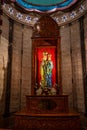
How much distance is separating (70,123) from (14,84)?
413cm

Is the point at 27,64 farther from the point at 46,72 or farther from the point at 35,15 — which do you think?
the point at 35,15

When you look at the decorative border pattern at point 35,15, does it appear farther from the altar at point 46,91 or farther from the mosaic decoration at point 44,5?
the altar at point 46,91

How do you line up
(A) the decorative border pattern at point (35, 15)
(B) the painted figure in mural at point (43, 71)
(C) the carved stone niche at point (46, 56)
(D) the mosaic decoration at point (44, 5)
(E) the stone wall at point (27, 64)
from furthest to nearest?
(D) the mosaic decoration at point (44, 5)
(A) the decorative border pattern at point (35, 15)
(E) the stone wall at point (27, 64)
(C) the carved stone niche at point (46, 56)
(B) the painted figure in mural at point (43, 71)

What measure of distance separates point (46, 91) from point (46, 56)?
1599 mm

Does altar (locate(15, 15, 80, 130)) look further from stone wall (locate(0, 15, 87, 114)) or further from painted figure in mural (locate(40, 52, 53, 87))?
stone wall (locate(0, 15, 87, 114))

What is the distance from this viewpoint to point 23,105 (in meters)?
8.13

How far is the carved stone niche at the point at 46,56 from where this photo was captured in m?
6.33

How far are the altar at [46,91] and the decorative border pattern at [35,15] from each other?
219 cm

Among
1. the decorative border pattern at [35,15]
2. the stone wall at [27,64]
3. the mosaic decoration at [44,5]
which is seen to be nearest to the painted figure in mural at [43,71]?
the stone wall at [27,64]

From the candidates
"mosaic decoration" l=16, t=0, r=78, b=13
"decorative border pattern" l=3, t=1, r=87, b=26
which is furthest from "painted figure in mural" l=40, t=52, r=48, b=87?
"mosaic decoration" l=16, t=0, r=78, b=13

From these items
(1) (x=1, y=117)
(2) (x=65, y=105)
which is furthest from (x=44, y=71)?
(1) (x=1, y=117)

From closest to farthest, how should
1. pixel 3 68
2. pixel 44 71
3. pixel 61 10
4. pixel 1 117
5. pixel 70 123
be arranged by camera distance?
pixel 70 123, pixel 44 71, pixel 1 117, pixel 3 68, pixel 61 10

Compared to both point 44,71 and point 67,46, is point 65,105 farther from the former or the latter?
point 67,46

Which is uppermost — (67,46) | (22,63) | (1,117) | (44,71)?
(67,46)
